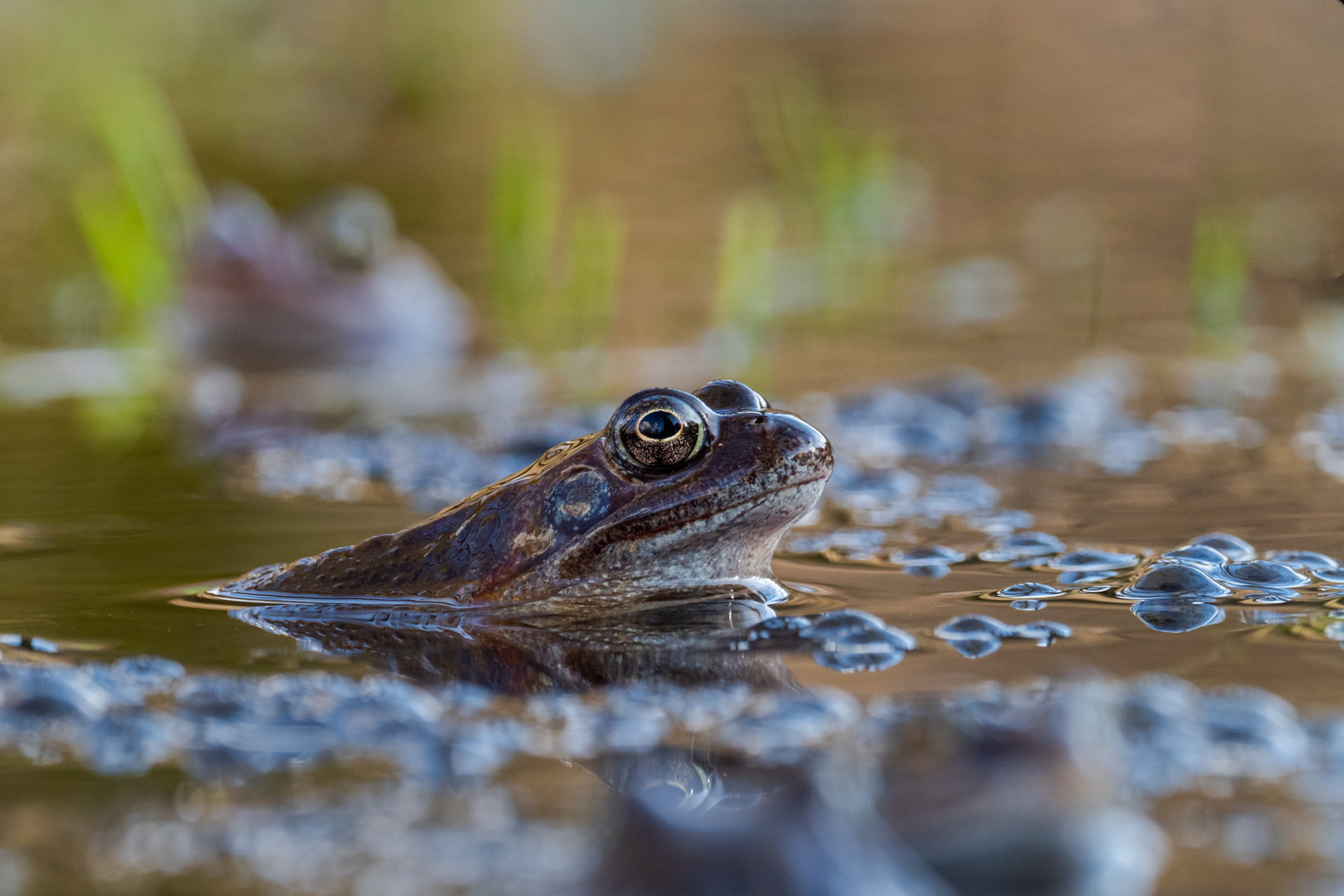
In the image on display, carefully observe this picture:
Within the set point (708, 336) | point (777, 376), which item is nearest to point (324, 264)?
point (708, 336)

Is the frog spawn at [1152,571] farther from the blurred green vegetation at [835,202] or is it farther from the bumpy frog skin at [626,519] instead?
the blurred green vegetation at [835,202]

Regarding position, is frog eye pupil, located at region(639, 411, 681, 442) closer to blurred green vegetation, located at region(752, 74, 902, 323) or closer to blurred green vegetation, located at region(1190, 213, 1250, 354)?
blurred green vegetation, located at region(1190, 213, 1250, 354)

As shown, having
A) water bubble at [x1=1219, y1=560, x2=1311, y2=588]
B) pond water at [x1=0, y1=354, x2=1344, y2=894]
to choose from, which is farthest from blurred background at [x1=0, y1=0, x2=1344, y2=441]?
water bubble at [x1=1219, y1=560, x2=1311, y2=588]

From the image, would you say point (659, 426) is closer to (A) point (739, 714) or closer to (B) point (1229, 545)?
(A) point (739, 714)

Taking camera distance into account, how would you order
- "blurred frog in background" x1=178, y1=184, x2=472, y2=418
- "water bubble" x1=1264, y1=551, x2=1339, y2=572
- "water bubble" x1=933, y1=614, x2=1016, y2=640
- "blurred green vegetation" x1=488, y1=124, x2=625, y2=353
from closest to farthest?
"water bubble" x1=933, y1=614, x2=1016, y2=640 < "water bubble" x1=1264, y1=551, x2=1339, y2=572 < "blurred green vegetation" x1=488, y1=124, x2=625, y2=353 < "blurred frog in background" x1=178, y1=184, x2=472, y2=418

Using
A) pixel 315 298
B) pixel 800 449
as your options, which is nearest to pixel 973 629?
pixel 800 449

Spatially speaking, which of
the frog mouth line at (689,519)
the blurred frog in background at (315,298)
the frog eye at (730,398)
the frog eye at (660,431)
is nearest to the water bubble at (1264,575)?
the frog mouth line at (689,519)
